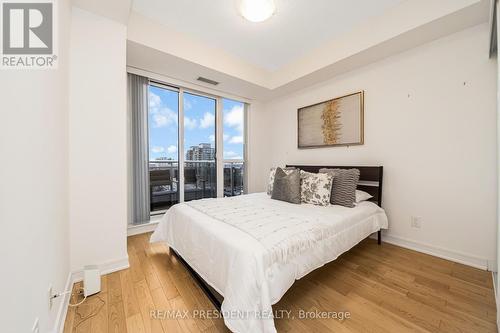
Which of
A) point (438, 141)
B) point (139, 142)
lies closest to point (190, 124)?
point (139, 142)

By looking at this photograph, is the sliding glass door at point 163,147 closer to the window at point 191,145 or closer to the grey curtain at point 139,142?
the window at point 191,145

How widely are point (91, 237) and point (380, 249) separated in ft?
10.1

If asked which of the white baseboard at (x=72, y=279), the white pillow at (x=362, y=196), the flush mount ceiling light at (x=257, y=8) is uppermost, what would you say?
the flush mount ceiling light at (x=257, y=8)

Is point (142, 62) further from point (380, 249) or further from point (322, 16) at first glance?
point (380, 249)

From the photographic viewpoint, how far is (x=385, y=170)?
8.38 ft

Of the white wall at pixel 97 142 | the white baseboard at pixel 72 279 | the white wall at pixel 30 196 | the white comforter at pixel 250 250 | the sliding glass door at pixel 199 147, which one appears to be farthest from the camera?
the sliding glass door at pixel 199 147

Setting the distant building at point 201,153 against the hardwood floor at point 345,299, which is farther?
the distant building at point 201,153

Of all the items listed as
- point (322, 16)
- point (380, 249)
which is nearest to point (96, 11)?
point (322, 16)

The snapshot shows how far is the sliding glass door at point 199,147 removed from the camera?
11.3 ft

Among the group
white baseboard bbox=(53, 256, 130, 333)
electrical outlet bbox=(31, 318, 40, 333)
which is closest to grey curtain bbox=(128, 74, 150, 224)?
white baseboard bbox=(53, 256, 130, 333)

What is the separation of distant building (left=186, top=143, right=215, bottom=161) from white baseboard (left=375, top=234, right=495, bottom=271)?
2.98 metres

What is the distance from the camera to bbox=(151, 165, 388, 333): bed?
1.09 metres

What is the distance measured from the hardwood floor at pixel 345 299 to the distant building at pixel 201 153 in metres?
1.83

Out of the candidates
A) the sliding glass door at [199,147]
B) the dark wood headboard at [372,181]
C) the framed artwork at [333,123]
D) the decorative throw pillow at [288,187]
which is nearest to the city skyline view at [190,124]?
the sliding glass door at [199,147]
